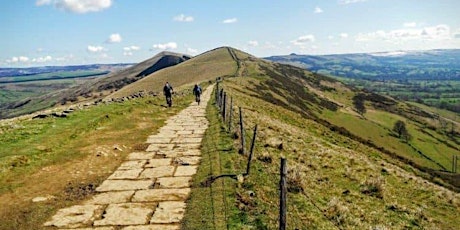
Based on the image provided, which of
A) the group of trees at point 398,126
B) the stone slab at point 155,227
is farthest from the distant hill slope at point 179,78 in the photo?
the stone slab at point 155,227

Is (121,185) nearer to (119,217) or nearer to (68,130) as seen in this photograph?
(119,217)

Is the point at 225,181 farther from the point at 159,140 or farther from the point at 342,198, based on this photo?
A: the point at 159,140

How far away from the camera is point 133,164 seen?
1589cm

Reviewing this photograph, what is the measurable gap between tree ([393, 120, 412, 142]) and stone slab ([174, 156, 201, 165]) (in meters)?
111

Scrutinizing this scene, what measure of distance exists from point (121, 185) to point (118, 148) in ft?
17.6

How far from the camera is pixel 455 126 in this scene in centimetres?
17275

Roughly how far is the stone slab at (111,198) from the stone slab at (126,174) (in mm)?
1712

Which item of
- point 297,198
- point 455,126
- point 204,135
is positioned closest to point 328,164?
point 204,135

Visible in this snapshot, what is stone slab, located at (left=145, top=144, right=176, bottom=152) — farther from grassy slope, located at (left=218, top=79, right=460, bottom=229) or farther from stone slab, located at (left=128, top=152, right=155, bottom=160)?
grassy slope, located at (left=218, top=79, right=460, bottom=229)

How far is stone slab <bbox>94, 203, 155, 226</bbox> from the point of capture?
10.0 meters

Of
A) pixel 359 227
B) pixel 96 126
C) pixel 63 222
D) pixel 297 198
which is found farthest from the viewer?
pixel 96 126

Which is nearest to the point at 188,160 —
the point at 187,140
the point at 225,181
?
the point at 225,181

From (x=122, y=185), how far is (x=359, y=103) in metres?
144

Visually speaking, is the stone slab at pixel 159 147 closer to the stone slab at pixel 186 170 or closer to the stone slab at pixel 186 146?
the stone slab at pixel 186 146
